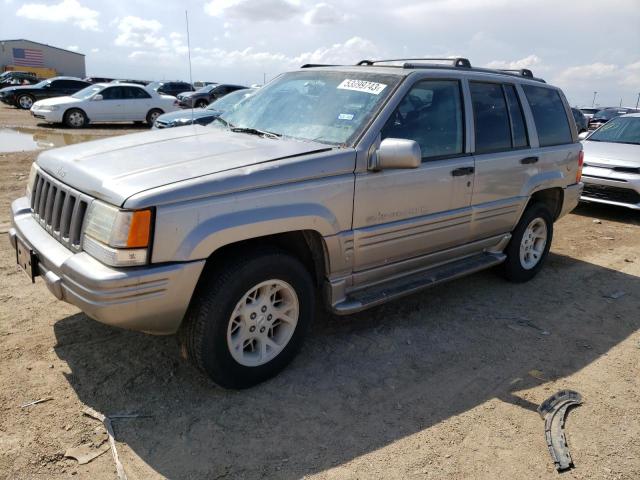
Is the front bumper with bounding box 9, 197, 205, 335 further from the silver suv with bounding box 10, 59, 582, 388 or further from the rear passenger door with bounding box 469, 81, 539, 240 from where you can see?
the rear passenger door with bounding box 469, 81, 539, 240

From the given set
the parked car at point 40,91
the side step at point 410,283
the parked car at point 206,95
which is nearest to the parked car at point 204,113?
the side step at point 410,283

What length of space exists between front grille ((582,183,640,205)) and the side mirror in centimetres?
604

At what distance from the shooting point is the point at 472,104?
430 cm

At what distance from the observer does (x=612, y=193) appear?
8.12 metres

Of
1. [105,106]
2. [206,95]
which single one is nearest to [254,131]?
[105,106]

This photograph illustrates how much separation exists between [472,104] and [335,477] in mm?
3055

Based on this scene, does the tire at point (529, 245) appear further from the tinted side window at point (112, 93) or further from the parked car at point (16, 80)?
the parked car at point (16, 80)

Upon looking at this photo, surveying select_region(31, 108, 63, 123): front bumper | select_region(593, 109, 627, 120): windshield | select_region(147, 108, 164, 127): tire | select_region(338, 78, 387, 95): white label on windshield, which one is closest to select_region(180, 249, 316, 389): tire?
select_region(338, 78, 387, 95): white label on windshield

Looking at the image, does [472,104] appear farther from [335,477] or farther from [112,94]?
[112,94]

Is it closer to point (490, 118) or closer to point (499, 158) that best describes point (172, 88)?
point (490, 118)

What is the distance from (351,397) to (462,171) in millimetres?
1953

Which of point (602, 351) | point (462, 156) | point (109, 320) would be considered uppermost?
point (462, 156)

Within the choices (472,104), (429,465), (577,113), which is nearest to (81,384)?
(429,465)

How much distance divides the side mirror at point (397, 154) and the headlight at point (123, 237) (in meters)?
1.50
